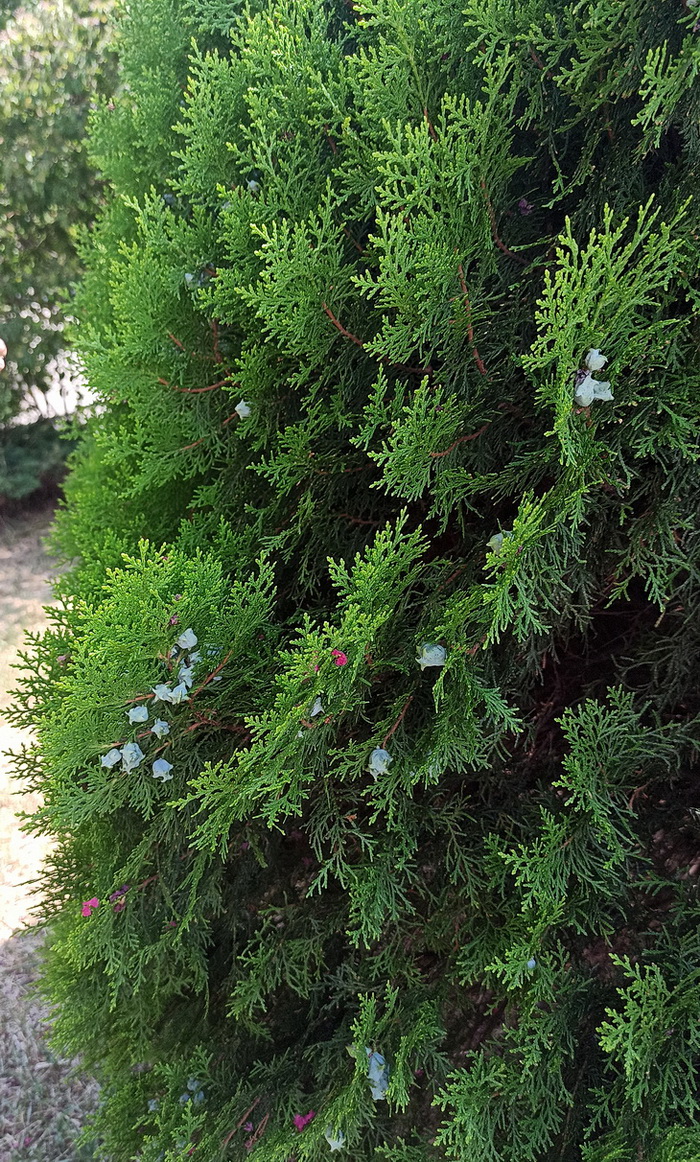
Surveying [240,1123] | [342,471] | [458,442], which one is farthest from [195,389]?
[240,1123]

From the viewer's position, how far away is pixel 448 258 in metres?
1.54

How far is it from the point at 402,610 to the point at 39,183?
656 centimetres

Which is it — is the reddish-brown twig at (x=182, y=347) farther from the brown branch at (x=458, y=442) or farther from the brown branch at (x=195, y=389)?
the brown branch at (x=458, y=442)

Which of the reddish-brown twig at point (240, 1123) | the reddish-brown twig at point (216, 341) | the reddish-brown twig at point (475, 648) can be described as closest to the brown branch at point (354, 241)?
the reddish-brown twig at point (216, 341)

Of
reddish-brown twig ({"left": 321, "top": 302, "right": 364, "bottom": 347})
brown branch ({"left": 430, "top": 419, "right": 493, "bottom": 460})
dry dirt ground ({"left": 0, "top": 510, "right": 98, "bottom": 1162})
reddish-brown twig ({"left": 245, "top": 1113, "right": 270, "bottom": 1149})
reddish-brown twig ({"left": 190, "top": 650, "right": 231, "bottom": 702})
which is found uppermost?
reddish-brown twig ({"left": 321, "top": 302, "right": 364, "bottom": 347})

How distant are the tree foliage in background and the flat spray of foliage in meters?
4.50

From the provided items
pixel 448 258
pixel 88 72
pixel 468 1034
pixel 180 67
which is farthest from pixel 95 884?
pixel 88 72

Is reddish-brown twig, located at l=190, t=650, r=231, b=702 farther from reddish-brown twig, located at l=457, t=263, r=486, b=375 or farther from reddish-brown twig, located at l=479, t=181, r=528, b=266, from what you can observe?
reddish-brown twig, located at l=479, t=181, r=528, b=266

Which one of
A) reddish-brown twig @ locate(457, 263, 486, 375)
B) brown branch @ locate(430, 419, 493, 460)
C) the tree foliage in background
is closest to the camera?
reddish-brown twig @ locate(457, 263, 486, 375)

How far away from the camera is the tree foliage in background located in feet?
20.4

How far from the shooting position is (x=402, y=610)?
181 cm

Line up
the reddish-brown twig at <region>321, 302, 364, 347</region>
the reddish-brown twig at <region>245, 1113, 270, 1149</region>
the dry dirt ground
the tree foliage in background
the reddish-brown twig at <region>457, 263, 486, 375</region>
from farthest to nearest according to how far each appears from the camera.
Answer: the tree foliage in background → the dry dirt ground → the reddish-brown twig at <region>245, 1113, 270, 1149</region> → the reddish-brown twig at <region>321, 302, 364, 347</region> → the reddish-brown twig at <region>457, 263, 486, 375</region>

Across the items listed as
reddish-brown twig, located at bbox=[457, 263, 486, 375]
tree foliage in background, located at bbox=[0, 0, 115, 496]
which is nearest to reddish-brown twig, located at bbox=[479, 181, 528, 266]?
reddish-brown twig, located at bbox=[457, 263, 486, 375]

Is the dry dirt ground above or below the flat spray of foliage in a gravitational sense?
below
